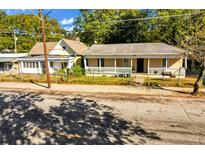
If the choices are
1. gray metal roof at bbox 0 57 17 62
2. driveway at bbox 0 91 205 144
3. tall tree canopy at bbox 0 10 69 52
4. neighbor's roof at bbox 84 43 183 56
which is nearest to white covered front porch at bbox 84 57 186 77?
neighbor's roof at bbox 84 43 183 56

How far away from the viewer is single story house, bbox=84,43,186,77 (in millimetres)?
21234

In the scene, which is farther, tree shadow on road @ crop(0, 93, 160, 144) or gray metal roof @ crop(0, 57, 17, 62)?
gray metal roof @ crop(0, 57, 17, 62)

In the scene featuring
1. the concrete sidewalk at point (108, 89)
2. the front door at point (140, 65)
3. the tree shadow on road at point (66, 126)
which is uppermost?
the front door at point (140, 65)

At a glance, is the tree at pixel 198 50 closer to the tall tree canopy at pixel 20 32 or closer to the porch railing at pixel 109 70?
the porch railing at pixel 109 70

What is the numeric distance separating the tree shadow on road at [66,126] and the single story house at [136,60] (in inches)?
474

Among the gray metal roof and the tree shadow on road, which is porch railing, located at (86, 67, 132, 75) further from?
the gray metal roof

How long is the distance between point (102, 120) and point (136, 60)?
649 inches

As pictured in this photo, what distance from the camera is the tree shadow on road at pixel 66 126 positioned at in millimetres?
Result: 6426

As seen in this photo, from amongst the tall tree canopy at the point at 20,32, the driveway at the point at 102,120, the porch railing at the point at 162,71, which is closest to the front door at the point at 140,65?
the porch railing at the point at 162,71

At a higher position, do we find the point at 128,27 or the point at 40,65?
the point at 128,27

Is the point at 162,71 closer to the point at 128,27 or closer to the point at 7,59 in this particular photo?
the point at 128,27

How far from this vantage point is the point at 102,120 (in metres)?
8.25

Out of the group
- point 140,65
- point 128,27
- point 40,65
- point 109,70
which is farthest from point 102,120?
point 128,27

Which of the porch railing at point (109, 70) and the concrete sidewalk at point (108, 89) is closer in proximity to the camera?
the concrete sidewalk at point (108, 89)
